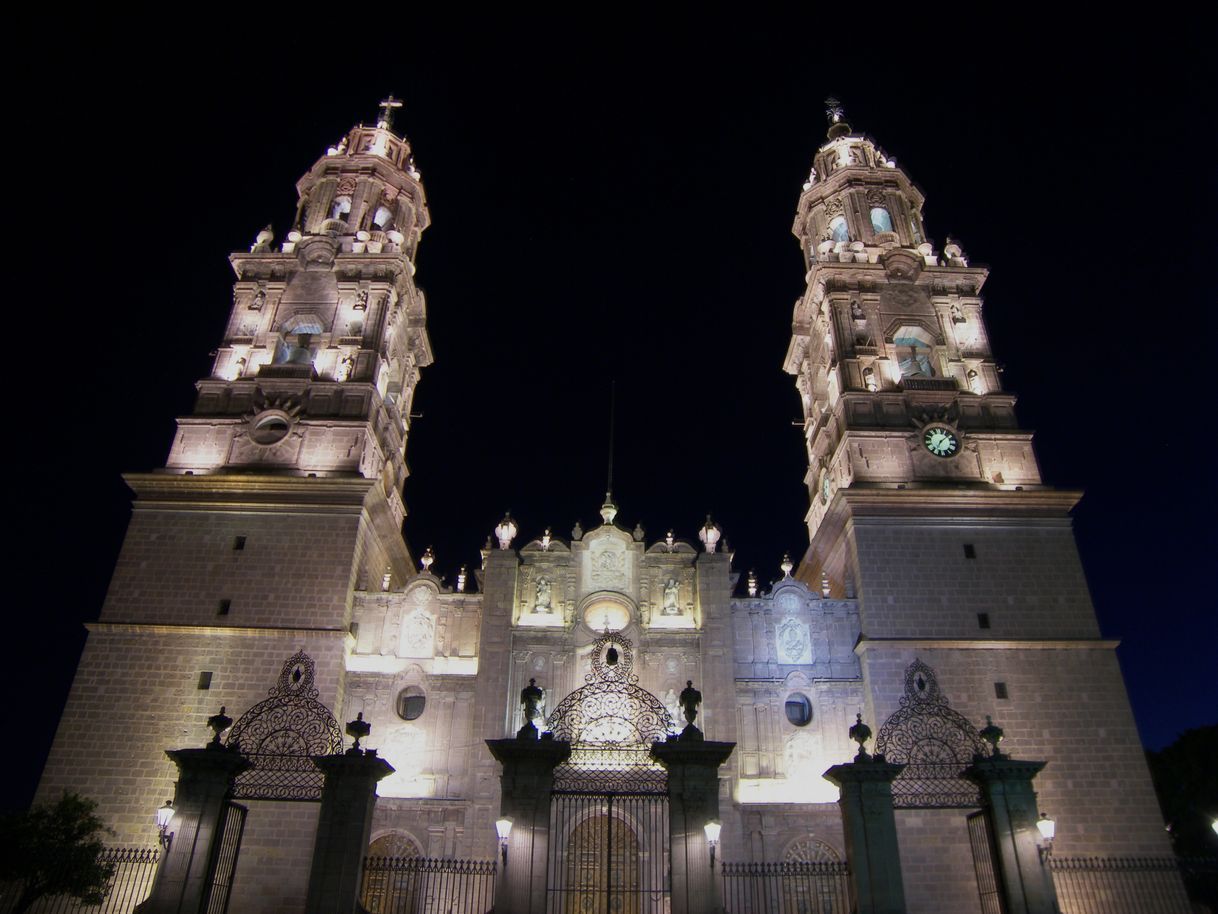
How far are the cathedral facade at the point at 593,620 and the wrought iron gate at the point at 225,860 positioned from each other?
11.3 feet

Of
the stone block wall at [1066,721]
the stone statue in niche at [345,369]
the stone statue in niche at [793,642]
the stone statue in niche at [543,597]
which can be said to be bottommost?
the stone block wall at [1066,721]

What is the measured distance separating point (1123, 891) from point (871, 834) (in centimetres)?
1270

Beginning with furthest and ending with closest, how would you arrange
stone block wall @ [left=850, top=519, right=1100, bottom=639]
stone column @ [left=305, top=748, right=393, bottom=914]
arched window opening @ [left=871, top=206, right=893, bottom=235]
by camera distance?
arched window opening @ [left=871, top=206, right=893, bottom=235], stone block wall @ [left=850, top=519, right=1100, bottom=639], stone column @ [left=305, top=748, right=393, bottom=914]

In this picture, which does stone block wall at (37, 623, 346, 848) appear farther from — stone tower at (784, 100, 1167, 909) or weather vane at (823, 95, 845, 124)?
weather vane at (823, 95, 845, 124)

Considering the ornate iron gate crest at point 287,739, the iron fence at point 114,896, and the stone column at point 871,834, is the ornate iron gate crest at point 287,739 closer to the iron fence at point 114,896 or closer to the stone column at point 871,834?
the iron fence at point 114,896

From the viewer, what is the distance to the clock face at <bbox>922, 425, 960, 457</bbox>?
33.2 metres

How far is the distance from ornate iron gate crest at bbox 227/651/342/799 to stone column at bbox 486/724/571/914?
12.2 ft

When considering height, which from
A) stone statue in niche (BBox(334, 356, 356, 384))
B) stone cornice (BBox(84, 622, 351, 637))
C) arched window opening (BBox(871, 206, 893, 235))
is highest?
arched window opening (BBox(871, 206, 893, 235))

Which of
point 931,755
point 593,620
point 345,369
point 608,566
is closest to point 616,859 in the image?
point 593,620

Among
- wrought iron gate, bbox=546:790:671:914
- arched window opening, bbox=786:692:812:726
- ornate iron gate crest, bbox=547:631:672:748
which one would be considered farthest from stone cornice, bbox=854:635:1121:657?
ornate iron gate crest, bbox=547:631:672:748

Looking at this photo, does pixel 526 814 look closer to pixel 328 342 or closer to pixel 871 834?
pixel 871 834

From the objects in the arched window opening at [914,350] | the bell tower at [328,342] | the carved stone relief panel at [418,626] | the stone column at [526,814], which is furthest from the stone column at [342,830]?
the arched window opening at [914,350]

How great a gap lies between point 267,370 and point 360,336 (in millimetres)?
3750

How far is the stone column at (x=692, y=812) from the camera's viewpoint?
54.4 ft
